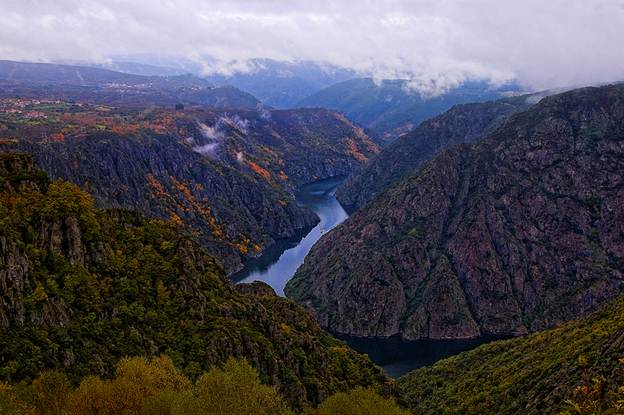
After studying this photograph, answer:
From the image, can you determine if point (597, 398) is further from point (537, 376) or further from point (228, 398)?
point (228, 398)

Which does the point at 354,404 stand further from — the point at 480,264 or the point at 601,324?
the point at 480,264

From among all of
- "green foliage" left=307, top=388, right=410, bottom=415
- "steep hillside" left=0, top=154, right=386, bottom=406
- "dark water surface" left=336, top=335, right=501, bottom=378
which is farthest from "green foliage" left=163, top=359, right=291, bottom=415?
"dark water surface" left=336, top=335, right=501, bottom=378

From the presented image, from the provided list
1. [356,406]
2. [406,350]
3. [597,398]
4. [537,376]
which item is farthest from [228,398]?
[406,350]

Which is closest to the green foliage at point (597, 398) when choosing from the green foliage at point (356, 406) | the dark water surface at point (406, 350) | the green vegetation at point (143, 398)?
the green foliage at point (356, 406)

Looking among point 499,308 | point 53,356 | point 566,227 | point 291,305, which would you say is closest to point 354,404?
point 53,356

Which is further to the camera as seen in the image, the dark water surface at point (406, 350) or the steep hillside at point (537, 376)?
the dark water surface at point (406, 350)

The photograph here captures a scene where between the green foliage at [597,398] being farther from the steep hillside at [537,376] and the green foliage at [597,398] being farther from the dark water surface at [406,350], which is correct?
the dark water surface at [406,350]
